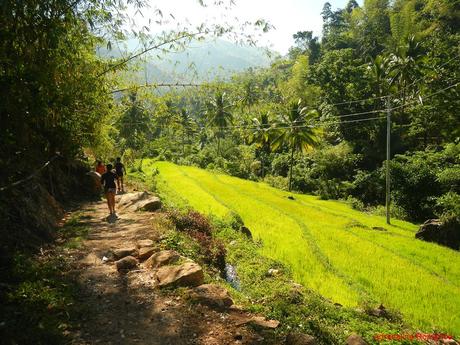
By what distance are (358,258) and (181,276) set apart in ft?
26.0

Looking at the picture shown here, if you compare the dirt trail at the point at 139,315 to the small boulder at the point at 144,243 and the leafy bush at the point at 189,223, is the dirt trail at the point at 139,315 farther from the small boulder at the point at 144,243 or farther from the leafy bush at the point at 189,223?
the leafy bush at the point at 189,223

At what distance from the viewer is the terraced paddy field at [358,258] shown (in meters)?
9.30

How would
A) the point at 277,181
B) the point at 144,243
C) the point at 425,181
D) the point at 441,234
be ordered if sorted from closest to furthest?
the point at 144,243, the point at 441,234, the point at 425,181, the point at 277,181

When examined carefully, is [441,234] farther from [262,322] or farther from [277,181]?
[277,181]

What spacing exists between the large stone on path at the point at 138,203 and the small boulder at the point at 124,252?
14.4 feet

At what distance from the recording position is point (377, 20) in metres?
56.6

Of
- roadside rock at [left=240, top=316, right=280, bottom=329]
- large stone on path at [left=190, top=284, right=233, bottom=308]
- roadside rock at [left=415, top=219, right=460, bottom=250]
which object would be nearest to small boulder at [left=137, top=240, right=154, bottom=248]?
large stone on path at [left=190, top=284, right=233, bottom=308]

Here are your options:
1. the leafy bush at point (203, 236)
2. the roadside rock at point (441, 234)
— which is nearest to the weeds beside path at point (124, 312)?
the leafy bush at point (203, 236)

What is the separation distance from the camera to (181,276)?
21.6 ft

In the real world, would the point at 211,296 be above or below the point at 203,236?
above

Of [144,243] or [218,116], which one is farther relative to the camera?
[218,116]

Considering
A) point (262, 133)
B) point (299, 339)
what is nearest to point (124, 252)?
point (299, 339)

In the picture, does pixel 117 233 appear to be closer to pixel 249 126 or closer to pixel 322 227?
pixel 322 227

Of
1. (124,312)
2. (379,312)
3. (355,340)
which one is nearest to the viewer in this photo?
(355,340)
